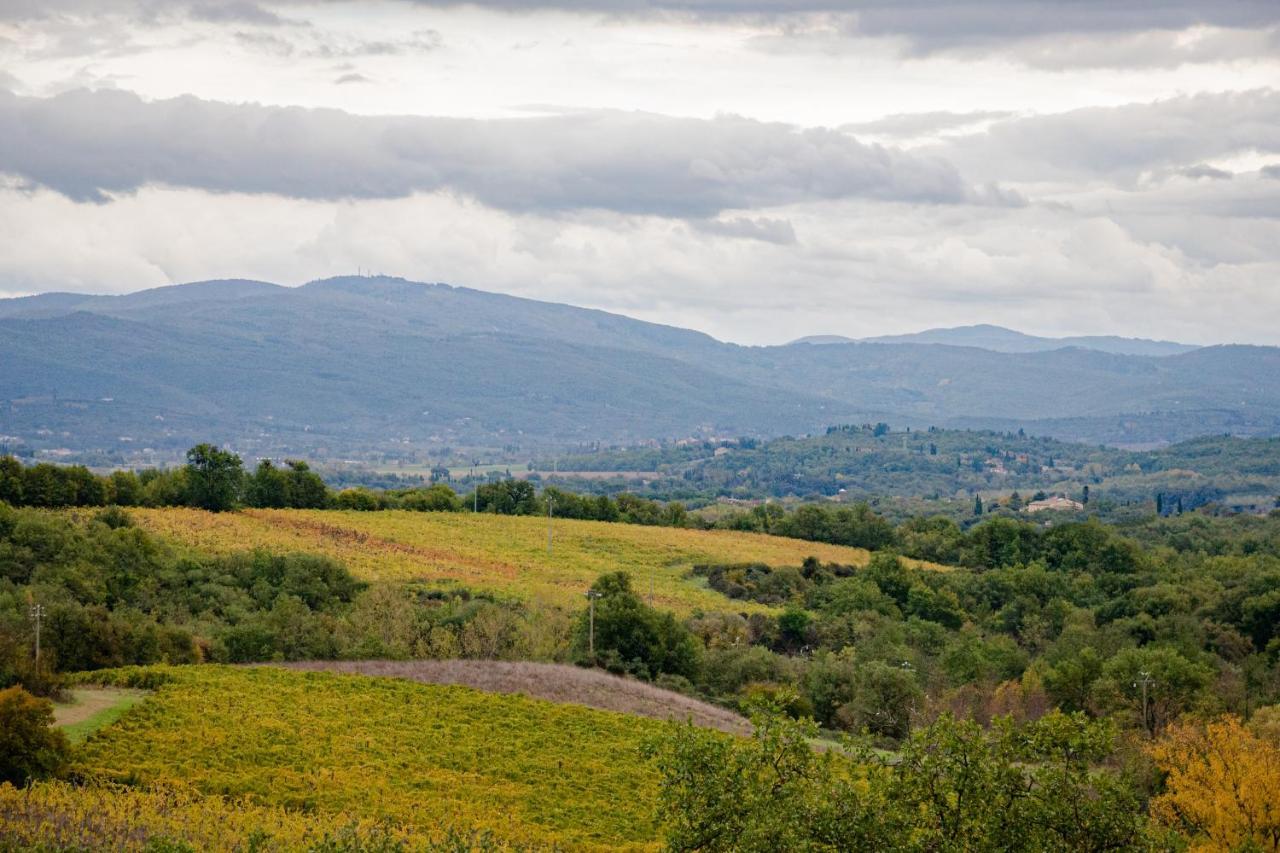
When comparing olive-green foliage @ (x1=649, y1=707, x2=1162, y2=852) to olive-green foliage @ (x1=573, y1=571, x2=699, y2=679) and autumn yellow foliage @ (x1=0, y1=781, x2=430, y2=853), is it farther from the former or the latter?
olive-green foliage @ (x1=573, y1=571, x2=699, y2=679)

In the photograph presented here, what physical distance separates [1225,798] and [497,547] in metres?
62.8

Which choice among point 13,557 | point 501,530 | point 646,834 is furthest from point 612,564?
point 646,834

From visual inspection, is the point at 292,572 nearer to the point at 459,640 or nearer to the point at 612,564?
the point at 459,640

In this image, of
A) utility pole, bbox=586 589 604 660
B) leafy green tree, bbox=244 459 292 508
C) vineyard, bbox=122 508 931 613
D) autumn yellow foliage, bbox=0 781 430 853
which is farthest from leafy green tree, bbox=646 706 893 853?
leafy green tree, bbox=244 459 292 508

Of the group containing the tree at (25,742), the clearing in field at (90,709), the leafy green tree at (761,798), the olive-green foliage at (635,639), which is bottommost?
the olive-green foliage at (635,639)

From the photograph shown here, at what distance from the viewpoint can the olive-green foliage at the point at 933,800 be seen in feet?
68.4

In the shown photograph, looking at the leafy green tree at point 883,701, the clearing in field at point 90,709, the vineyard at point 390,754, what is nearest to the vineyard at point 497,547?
the leafy green tree at point 883,701

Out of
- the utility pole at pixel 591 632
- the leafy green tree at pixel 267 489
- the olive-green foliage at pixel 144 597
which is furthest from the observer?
the leafy green tree at pixel 267 489

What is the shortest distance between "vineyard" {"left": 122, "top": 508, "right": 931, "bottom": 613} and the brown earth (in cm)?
1903

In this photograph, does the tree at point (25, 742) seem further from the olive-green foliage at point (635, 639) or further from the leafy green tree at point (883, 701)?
the leafy green tree at point (883, 701)

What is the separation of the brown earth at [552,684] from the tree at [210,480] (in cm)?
4448

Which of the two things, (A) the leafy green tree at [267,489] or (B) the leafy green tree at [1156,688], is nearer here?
(B) the leafy green tree at [1156,688]

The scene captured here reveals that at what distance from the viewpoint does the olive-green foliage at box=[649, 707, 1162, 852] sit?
20.8m

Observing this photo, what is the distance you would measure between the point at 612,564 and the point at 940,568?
28838 mm
